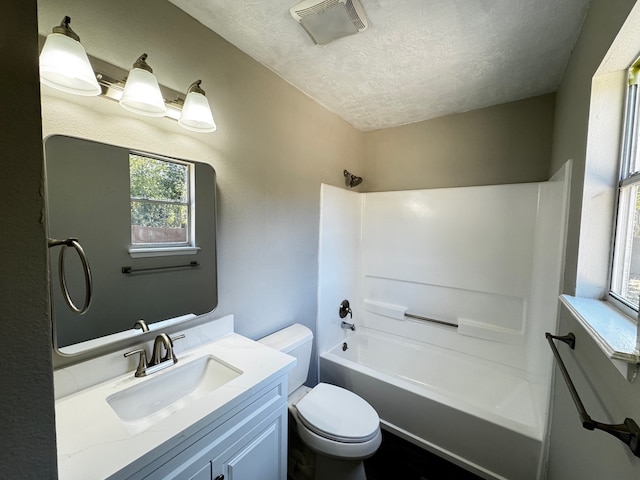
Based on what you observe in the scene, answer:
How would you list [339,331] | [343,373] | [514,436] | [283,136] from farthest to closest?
[339,331]
[343,373]
[283,136]
[514,436]

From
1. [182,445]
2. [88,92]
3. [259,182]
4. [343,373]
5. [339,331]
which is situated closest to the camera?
[182,445]

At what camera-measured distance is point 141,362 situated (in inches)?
44.3

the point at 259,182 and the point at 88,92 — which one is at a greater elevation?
the point at 88,92

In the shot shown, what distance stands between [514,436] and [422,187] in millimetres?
1868

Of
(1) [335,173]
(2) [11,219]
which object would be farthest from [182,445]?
(1) [335,173]

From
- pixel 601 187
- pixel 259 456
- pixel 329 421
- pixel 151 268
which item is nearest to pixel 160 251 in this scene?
pixel 151 268

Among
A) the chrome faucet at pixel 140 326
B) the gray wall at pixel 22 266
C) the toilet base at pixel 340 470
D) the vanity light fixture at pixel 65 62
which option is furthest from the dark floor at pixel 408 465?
the vanity light fixture at pixel 65 62

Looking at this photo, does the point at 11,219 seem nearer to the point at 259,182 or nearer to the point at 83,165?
the point at 83,165

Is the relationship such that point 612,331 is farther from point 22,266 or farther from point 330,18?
point 330,18

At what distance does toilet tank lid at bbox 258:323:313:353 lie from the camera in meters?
1.62

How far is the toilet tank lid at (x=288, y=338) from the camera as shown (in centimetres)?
162

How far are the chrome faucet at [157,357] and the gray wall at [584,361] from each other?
4.97 ft

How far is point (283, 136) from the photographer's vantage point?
1808 mm

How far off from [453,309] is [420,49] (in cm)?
192
